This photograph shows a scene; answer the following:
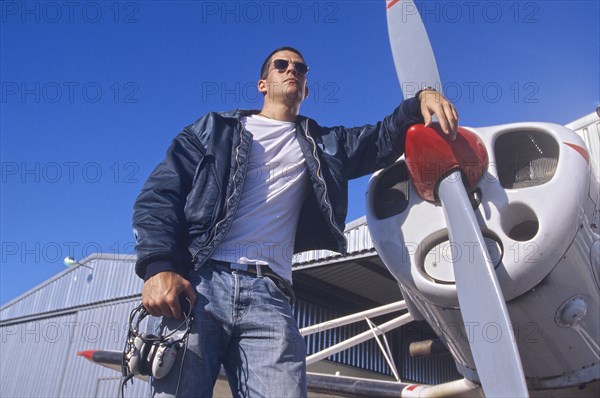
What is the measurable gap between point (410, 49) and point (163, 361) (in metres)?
3.05

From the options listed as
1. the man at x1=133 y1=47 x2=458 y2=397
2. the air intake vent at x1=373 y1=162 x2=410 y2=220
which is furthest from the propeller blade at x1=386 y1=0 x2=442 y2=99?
the man at x1=133 y1=47 x2=458 y2=397

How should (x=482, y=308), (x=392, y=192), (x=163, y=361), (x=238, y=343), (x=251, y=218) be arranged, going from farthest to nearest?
1. (x=392, y=192)
2. (x=482, y=308)
3. (x=251, y=218)
4. (x=238, y=343)
5. (x=163, y=361)

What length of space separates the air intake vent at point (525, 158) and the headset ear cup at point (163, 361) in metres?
2.72

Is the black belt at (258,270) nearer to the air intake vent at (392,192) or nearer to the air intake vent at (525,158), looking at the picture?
the air intake vent at (392,192)

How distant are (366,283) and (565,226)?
35.1ft

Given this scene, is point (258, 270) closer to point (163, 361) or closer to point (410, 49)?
point (163, 361)

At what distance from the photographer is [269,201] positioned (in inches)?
78.5

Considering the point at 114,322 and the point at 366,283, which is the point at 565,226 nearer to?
the point at 366,283

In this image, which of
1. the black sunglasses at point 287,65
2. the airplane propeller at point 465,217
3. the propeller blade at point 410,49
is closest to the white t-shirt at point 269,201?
the black sunglasses at point 287,65

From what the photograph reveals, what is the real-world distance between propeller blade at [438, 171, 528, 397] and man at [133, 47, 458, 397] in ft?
2.76

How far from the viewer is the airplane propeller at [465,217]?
8.74 feet

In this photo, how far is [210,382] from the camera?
1680 mm

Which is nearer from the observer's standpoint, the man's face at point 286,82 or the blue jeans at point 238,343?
the blue jeans at point 238,343

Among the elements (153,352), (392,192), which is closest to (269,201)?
(153,352)
